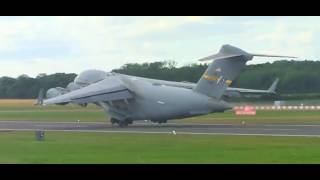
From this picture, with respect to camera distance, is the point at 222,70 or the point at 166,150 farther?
the point at 222,70

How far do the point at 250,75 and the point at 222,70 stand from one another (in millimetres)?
42940

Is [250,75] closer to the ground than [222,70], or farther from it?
closer to the ground

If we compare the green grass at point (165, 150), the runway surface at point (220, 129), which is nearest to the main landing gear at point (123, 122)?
the runway surface at point (220, 129)

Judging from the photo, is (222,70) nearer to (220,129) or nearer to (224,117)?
(220,129)

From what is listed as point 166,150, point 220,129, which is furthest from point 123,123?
point 166,150

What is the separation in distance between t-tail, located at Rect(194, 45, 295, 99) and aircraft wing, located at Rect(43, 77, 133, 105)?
5836mm

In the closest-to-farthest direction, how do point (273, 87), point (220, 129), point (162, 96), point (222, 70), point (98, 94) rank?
point (220, 129), point (222, 70), point (162, 96), point (98, 94), point (273, 87)

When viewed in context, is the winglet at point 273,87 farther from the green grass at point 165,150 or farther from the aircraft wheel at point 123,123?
the green grass at point 165,150

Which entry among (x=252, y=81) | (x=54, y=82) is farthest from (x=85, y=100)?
(x=54, y=82)

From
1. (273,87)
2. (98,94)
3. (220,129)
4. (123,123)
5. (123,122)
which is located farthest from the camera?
(273,87)

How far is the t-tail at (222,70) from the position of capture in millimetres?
49412

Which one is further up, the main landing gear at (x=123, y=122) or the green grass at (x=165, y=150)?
the green grass at (x=165, y=150)

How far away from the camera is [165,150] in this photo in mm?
26188

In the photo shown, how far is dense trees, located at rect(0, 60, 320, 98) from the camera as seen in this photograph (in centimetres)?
8462
